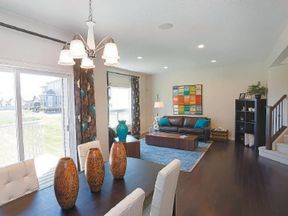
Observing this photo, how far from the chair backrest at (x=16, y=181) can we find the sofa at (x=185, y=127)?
4.89 meters

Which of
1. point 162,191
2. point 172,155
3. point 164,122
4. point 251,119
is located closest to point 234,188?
point 172,155

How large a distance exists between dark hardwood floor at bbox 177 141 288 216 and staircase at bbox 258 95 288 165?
0.20m

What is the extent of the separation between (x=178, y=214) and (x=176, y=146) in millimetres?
2780

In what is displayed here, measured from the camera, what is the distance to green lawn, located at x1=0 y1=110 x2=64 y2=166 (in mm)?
2270

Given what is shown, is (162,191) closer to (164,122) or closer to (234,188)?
(234,188)

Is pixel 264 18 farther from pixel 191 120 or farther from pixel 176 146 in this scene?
pixel 191 120

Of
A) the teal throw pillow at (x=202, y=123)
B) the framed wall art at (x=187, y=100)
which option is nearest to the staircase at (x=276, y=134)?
the teal throw pillow at (x=202, y=123)

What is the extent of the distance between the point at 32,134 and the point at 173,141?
350cm

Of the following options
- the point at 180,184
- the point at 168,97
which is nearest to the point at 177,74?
the point at 168,97

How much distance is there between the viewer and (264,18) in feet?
7.89

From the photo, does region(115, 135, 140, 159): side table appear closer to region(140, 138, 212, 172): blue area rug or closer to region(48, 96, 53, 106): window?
region(140, 138, 212, 172): blue area rug

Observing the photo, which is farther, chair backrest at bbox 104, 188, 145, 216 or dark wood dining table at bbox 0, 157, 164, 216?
Answer: dark wood dining table at bbox 0, 157, 164, 216

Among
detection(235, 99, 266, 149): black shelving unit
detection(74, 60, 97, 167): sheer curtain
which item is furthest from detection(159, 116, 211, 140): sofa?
detection(74, 60, 97, 167): sheer curtain

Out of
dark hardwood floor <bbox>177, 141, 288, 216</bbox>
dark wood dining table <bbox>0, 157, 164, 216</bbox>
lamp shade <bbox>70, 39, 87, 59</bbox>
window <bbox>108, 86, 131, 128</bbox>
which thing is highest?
lamp shade <bbox>70, 39, 87, 59</bbox>
